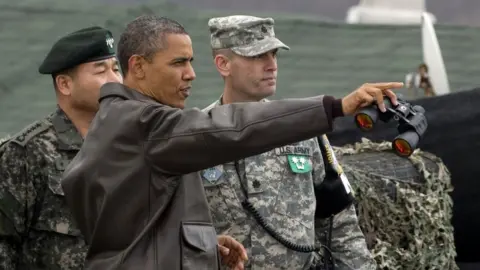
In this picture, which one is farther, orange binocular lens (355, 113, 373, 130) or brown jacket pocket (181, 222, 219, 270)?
brown jacket pocket (181, 222, 219, 270)

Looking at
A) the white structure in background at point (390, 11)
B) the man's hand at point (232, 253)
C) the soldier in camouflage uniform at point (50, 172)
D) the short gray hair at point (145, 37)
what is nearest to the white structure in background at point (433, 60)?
the white structure in background at point (390, 11)

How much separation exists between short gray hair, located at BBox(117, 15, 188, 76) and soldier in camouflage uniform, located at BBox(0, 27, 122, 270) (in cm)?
83

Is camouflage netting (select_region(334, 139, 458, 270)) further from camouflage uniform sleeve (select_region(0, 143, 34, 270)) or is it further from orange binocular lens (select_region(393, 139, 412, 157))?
orange binocular lens (select_region(393, 139, 412, 157))

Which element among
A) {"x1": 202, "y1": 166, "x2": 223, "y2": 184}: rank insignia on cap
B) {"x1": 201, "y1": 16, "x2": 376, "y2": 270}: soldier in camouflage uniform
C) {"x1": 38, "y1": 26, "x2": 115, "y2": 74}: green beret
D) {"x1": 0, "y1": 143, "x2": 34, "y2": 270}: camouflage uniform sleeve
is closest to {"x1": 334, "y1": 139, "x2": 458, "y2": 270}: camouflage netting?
{"x1": 201, "y1": 16, "x2": 376, "y2": 270}: soldier in camouflage uniform

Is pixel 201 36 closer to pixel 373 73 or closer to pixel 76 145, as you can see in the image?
pixel 373 73

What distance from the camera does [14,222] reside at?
14.8ft

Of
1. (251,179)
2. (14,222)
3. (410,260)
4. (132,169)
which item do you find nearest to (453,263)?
(410,260)

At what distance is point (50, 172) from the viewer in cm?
454

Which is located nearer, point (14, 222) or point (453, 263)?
point (14, 222)

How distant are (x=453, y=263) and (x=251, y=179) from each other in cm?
206

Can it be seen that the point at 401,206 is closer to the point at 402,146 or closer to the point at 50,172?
the point at 50,172

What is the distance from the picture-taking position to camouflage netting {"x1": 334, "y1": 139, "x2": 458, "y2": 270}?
597 centimetres

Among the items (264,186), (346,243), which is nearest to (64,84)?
(264,186)

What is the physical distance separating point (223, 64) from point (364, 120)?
140 centimetres
